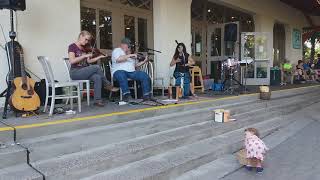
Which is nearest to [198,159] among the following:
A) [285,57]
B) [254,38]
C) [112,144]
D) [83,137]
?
[112,144]

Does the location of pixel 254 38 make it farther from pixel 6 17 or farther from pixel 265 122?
pixel 6 17

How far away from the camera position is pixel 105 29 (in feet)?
31.0

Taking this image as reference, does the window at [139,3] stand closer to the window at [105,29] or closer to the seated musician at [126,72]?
the window at [105,29]

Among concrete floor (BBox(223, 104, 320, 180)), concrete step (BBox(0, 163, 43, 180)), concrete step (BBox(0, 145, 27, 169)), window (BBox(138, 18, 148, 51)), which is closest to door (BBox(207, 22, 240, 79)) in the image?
window (BBox(138, 18, 148, 51))

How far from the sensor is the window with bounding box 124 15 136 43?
9.87m

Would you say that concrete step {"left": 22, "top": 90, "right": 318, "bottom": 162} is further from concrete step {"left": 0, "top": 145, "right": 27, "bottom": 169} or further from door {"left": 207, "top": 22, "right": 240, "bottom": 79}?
door {"left": 207, "top": 22, "right": 240, "bottom": 79}

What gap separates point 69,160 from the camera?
370cm

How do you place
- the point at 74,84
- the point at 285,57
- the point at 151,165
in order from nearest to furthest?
1. the point at 151,165
2. the point at 74,84
3. the point at 285,57

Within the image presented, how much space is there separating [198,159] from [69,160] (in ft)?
5.22

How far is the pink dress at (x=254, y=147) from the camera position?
4.47 metres

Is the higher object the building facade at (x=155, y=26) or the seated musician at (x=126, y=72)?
the building facade at (x=155, y=26)

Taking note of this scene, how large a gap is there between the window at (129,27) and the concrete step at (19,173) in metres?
6.74

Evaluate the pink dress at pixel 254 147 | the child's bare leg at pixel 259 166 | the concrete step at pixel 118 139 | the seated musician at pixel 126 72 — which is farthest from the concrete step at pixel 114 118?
the child's bare leg at pixel 259 166

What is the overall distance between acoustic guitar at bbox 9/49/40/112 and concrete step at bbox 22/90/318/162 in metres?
0.86
